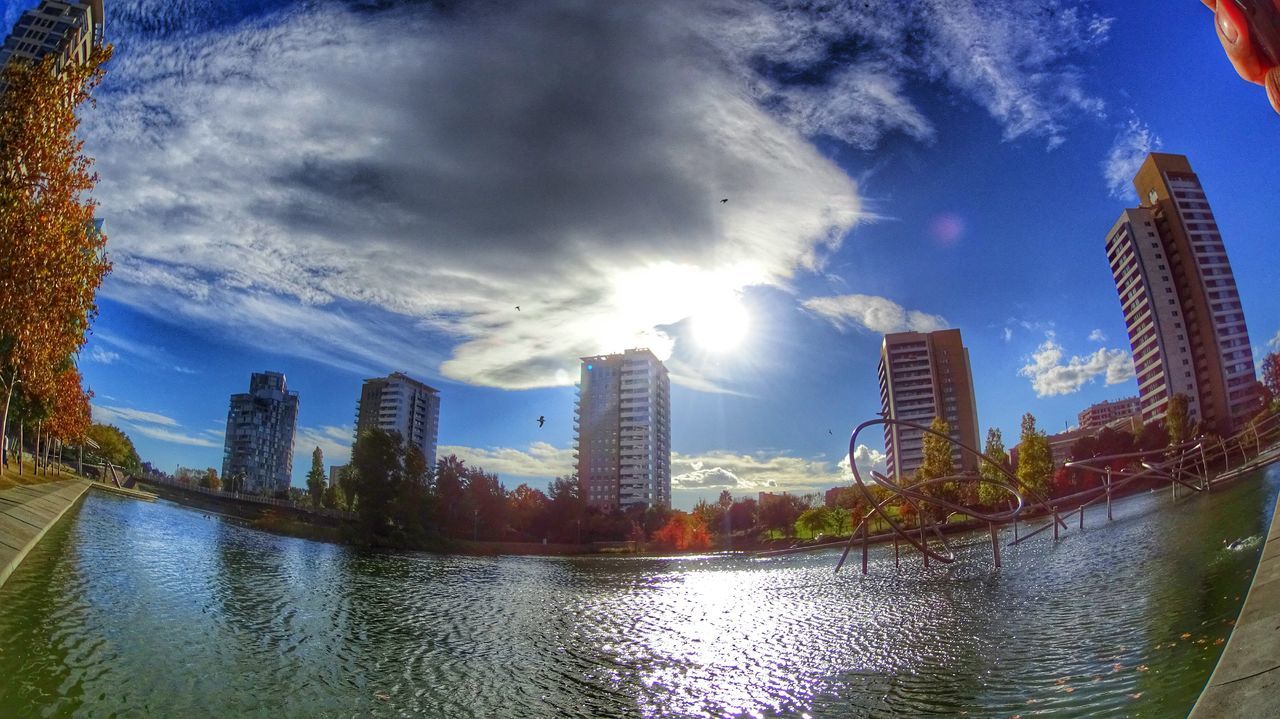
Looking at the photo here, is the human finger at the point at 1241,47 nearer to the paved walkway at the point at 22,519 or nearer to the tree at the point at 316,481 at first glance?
the paved walkway at the point at 22,519

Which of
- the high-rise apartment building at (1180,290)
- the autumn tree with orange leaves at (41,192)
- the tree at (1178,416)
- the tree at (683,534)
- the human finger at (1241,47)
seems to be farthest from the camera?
the tree at (683,534)

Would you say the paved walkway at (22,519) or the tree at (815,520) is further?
the tree at (815,520)

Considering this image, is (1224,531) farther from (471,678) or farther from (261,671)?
(261,671)

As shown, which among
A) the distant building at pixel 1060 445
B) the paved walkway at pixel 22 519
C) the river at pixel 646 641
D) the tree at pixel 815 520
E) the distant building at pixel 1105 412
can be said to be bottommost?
the tree at pixel 815 520

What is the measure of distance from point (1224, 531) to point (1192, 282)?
892cm

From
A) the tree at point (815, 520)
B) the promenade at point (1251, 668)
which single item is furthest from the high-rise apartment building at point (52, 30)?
the tree at point (815, 520)

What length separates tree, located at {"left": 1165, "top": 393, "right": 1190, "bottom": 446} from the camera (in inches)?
941

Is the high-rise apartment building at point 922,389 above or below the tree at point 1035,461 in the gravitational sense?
above

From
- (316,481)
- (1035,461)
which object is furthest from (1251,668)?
(316,481)

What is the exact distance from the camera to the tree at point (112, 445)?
308ft

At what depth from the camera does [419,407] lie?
118938 mm

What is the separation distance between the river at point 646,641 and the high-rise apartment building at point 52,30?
94508 mm

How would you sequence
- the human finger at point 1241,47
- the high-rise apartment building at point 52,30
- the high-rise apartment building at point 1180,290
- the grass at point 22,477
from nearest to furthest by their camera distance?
the human finger at point 1241,47 → the high-rise apartment building at point 1180,290 → the grass at point 22,477 → the high-rise apartment building at point 52,30

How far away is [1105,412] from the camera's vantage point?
4575cm
